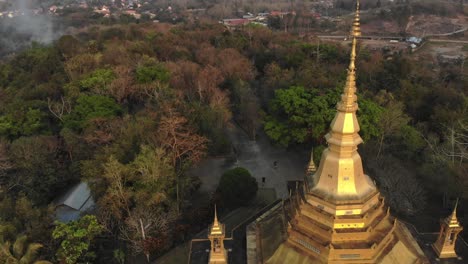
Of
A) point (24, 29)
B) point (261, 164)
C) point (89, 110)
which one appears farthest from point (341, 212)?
point (24, 29)

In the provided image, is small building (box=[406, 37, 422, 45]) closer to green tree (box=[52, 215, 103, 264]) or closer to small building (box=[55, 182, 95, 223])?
small building (box=[55, 182, 95, 223])

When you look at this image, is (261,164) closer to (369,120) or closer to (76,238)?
(369,120)

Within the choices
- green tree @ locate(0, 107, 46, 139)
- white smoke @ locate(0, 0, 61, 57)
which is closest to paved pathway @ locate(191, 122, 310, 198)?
green tree @ locate(0, 107, 46, 139)

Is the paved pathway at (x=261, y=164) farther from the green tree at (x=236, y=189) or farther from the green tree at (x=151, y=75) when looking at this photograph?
the green tree at (x=151, y=75)

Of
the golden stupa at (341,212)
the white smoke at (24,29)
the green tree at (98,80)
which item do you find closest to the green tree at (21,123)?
the green tree at (98,80)

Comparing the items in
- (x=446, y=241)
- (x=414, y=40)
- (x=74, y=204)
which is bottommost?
(x=74, y=204)

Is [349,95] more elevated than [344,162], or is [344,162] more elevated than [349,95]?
[349,95]
